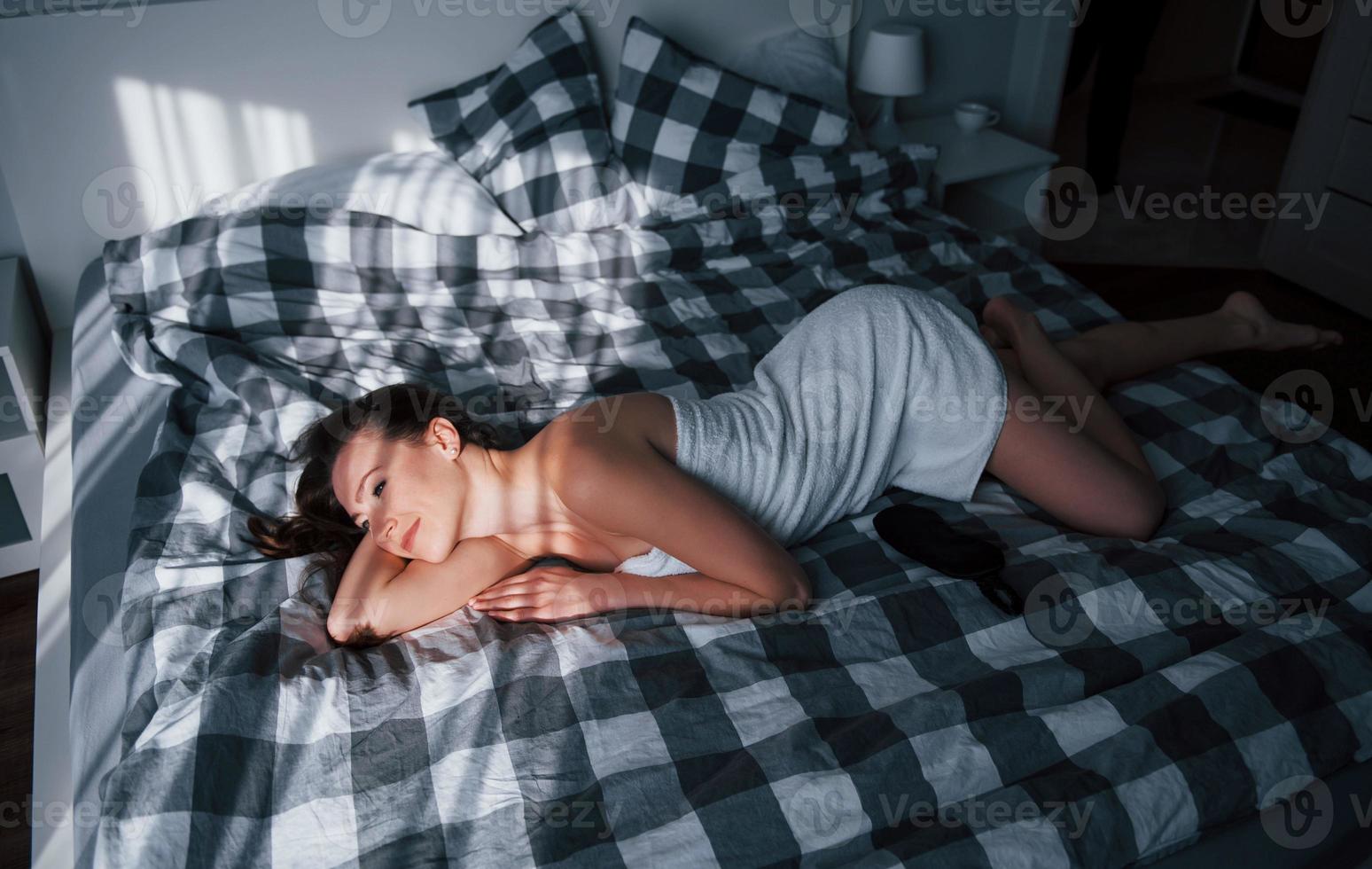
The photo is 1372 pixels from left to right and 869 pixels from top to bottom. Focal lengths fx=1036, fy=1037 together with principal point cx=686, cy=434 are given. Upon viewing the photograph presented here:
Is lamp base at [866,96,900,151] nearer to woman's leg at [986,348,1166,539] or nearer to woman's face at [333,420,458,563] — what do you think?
woman's leg at [986,348,1166,539]

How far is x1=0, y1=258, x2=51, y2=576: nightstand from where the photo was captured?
6.30 ft

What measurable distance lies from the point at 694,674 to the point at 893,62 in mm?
2053

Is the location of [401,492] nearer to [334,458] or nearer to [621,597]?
[334,458]

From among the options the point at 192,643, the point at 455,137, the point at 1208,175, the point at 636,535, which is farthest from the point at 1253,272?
the point at 192,643

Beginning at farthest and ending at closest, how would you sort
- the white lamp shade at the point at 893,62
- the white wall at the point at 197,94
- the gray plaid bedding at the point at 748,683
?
the white lamp shade at the point at 893,62
the white wall at the point at 197,94
the gray plaid bedding at the point at 748,683

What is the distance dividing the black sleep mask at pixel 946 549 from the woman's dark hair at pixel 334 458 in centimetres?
60

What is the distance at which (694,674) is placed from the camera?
1282mm

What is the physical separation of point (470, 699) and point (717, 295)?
3.86 ft

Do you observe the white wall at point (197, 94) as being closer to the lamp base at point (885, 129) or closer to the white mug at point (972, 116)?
the lamp base at point (885, 129)

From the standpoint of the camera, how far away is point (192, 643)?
136cm

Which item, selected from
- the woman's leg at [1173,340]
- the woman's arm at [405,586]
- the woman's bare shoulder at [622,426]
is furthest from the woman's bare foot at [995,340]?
the woman's arm at [405,586]

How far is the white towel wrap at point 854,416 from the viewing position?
4.87 feet

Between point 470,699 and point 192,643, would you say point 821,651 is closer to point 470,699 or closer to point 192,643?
point 470,699

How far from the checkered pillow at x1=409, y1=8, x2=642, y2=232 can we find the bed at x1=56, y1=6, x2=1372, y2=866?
493mm
